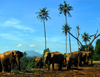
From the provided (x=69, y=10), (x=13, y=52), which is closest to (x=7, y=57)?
(x=13, y=52)

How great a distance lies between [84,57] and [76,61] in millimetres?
2690

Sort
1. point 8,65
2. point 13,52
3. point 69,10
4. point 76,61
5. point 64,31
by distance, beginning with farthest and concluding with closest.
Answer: point 64,31
point 69,10
point 76,61
point 8,65
point 13,52

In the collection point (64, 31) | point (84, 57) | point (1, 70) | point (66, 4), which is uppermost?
point (66, 4)

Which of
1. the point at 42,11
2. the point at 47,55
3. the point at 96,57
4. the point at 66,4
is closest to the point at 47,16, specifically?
the point at 42,11

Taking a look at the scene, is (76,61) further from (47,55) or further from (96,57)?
(96,57)

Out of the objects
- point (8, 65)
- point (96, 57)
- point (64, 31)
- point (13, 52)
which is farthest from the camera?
point (96, 57)

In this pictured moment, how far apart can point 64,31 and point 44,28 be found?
1076cm

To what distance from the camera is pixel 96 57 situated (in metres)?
68.4

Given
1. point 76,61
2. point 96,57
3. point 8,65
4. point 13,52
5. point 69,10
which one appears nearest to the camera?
point 13,52

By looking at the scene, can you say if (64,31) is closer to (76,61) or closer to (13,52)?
(76,61)

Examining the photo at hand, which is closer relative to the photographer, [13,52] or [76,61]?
[13,52]

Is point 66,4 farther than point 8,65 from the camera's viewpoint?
Yes

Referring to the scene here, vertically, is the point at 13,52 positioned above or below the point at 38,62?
above

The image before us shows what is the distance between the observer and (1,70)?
23172 millimetres
